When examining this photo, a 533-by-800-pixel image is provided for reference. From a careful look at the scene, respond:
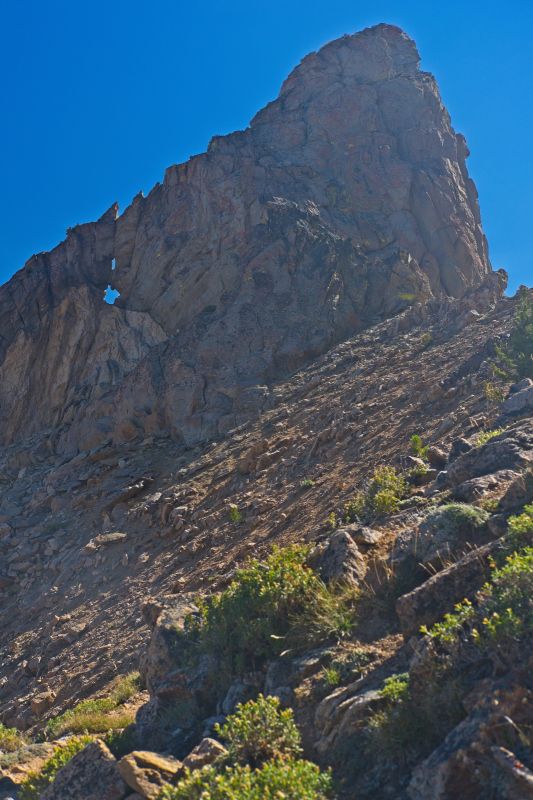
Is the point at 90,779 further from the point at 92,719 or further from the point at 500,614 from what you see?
the point at 500,614

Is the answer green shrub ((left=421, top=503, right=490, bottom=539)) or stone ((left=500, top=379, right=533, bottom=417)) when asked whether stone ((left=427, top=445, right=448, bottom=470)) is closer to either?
stone ((left=500, top=379, right=533, bottom=417))

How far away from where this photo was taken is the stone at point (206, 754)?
4.81m

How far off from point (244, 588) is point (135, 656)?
4522 millimetres

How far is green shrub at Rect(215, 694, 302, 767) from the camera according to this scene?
4633 millimetres

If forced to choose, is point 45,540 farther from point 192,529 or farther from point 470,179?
point 470,179

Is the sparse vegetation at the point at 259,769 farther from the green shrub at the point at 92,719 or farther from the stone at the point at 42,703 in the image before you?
the stone at the point at 42,703

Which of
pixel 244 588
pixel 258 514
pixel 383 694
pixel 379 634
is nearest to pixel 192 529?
pixel 258 514

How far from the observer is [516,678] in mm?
4051

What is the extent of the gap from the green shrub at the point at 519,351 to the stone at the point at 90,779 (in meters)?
10.6

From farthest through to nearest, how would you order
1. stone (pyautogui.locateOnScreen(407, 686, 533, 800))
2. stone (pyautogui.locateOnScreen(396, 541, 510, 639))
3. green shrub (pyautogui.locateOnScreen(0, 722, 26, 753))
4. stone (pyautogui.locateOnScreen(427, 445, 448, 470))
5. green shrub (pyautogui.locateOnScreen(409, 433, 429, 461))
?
1. green shrub (pyautogui.locateOnScreen(409, 433, 429, 461))
2. stone (pyautogui.locateOnScreen(427, 445, 448, 470))
3. green shrub (pyautogui.locateOnScreen(0, 722, 26, 753))
4. stone (pyautogui.locateOnScreen(396, 541, 510, 639))
5. stone (pyautogui.locateOnScreen(407, 686, 533, 800))

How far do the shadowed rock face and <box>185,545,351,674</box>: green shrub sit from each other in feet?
49.6

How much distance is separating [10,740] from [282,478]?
Answer: 306 inches

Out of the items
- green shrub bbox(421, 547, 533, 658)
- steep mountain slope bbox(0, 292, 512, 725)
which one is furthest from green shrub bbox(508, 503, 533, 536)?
steep mountain slope bbox(0, 292, 512, 725)

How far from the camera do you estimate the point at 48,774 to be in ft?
19.7
